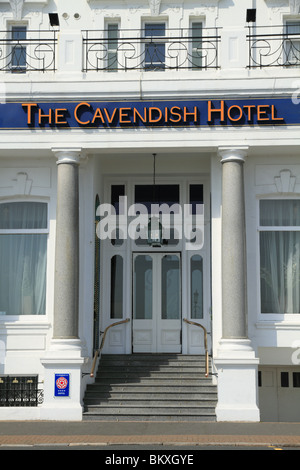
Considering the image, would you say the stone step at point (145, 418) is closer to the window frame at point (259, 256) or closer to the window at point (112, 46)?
the window frame at point (259, 256)

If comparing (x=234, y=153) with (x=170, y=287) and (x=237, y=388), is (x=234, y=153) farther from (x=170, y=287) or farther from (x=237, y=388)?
(x=237, y=388)

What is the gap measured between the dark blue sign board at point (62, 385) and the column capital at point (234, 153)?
19.1 feet

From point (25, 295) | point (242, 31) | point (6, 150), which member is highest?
point (242, 31)

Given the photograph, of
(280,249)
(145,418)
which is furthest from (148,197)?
(145,418)

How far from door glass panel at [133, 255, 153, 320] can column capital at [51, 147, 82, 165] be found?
3.61m

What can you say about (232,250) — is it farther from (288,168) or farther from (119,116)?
(119,116)

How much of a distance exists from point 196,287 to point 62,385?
476 centimetres

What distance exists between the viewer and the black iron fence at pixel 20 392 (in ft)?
48.0

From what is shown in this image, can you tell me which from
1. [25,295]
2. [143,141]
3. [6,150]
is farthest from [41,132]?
[25,295]

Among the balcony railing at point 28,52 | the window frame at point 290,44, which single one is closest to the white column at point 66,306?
the balcony railing at point 28,52

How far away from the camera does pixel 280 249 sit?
1565cm

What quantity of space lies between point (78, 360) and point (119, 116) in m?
5.37

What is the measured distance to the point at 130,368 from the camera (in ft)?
52.1

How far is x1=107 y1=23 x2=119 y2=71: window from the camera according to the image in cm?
1645
